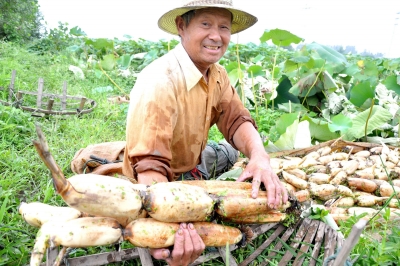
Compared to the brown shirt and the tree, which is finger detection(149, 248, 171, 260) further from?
the tree

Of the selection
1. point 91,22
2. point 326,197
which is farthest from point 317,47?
point 91,22

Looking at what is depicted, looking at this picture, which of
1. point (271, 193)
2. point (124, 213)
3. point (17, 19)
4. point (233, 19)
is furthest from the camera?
point (17, 19)

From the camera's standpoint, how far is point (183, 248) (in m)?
1.47

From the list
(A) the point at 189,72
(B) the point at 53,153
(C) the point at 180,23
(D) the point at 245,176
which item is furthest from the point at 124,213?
(B) the point at 53,153

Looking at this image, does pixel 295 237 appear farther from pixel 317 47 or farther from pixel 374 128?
pixel 317 47

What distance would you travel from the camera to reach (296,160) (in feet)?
10.2

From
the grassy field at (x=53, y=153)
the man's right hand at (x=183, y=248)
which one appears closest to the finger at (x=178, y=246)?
the man's right hand at (x=183, y=248)

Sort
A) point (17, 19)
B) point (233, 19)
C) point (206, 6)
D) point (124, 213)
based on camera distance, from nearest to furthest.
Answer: point (124, 213), point (206, 6), point (233, 19), point (17, 19)

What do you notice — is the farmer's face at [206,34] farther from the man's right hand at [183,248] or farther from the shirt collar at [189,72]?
the man's right hand at [183,248]

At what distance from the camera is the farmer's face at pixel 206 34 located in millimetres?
2037

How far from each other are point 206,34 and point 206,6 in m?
0.15

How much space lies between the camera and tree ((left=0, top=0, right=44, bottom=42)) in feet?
32.0

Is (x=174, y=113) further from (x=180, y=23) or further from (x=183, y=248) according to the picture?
(x=183, y=248)

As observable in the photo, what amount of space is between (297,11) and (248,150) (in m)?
16.6
